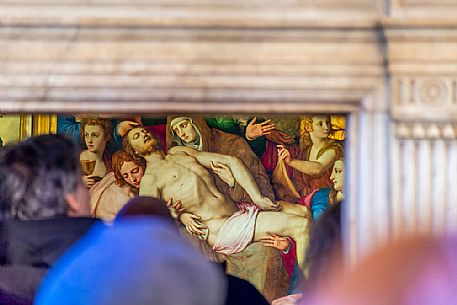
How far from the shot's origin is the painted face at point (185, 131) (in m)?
5.96

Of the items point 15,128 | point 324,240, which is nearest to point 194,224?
point 15,128

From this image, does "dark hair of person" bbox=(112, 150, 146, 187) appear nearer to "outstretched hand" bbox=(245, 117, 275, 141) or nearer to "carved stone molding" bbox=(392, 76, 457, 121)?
"outstretched hand" bbox=(245, 117, 275, 141)

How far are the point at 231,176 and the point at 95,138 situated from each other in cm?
90

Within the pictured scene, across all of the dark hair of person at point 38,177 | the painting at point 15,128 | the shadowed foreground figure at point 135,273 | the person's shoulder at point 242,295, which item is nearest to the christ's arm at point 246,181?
the painting at point 15,128

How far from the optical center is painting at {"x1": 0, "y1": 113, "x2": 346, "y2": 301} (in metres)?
5.90

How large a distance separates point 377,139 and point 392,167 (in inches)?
4.2

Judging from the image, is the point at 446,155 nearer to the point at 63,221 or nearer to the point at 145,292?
the point at 63,221

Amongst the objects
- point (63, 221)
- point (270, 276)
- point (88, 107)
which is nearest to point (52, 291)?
point (63, 221)

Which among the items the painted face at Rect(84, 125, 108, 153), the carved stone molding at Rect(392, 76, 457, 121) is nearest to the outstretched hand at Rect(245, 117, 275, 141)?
the painted face at Rect(84, 125, 108, 153)

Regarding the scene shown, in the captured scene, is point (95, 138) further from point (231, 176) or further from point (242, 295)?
point (242, 295)

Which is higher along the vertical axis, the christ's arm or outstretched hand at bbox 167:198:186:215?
the christ's arm

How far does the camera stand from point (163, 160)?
19.5ft

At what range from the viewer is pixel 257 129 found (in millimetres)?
5973

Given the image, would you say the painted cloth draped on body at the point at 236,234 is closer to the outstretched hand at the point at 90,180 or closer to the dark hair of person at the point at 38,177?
the outstretched hand at the point at 90,180
